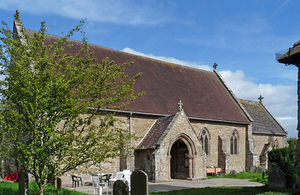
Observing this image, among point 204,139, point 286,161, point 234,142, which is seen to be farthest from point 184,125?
point 234,142

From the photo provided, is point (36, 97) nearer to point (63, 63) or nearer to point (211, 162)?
point (63, 63)

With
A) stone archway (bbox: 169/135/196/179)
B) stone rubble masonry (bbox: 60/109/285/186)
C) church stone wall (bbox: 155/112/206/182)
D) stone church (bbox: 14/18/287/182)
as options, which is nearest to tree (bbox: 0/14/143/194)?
stone rubble masonry (bbox: 60/109/285/186)

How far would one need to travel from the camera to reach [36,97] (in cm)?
920

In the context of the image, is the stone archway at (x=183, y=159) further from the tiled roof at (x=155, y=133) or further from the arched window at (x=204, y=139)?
the arched window at (x=204, y=139)

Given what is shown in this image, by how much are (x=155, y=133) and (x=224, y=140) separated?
324 inches

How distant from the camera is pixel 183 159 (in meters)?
25.4

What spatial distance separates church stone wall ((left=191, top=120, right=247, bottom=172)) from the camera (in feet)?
90.6

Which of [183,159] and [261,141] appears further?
[261,141]

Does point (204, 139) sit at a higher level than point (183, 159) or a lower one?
higher

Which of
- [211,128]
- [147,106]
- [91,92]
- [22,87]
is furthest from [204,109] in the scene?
[22,87]

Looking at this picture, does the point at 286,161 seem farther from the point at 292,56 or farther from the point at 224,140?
the point at 224,140

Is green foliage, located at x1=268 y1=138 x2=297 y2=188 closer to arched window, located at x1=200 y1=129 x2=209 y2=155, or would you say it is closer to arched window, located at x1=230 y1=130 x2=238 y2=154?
arched window, located at x1=200 y1=129 x2=209 y2=155

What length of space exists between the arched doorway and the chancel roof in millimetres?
2728

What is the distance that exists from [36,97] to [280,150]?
41.9ft
